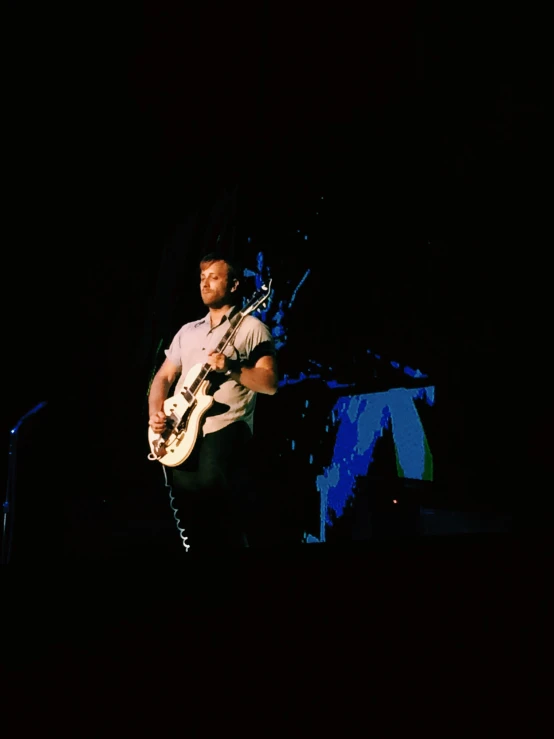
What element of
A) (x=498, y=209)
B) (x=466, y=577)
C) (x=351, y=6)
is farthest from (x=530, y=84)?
(x=466, y=577)

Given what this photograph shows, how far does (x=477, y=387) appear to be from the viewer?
7.86 ft

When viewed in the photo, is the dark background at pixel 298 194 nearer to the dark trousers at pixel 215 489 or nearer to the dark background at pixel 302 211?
the dark background at pixel 302 211

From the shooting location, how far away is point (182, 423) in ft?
7.27

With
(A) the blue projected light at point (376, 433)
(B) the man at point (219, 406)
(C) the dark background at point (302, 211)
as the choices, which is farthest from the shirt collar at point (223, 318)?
(A) the blue projected light at point (376, 433)

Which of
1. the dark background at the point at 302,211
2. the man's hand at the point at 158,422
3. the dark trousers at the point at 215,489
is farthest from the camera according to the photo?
the man's hand at the point at 158,422

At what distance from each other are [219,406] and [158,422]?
245 mm

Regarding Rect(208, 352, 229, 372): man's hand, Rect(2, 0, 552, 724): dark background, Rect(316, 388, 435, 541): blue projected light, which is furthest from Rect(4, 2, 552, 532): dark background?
Rect(208, 352, 229, 372): man's hand

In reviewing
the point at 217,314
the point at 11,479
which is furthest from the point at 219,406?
the point at 11,479

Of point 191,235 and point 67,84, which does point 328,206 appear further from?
point 67,84

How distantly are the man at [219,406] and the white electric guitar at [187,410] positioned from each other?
0.02 metres

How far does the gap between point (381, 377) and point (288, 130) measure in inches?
39.6

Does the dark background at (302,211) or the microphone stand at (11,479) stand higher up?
the dark background at (302,211)

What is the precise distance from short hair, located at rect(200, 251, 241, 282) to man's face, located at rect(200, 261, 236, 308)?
11mm

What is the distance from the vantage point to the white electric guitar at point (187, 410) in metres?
2.20
